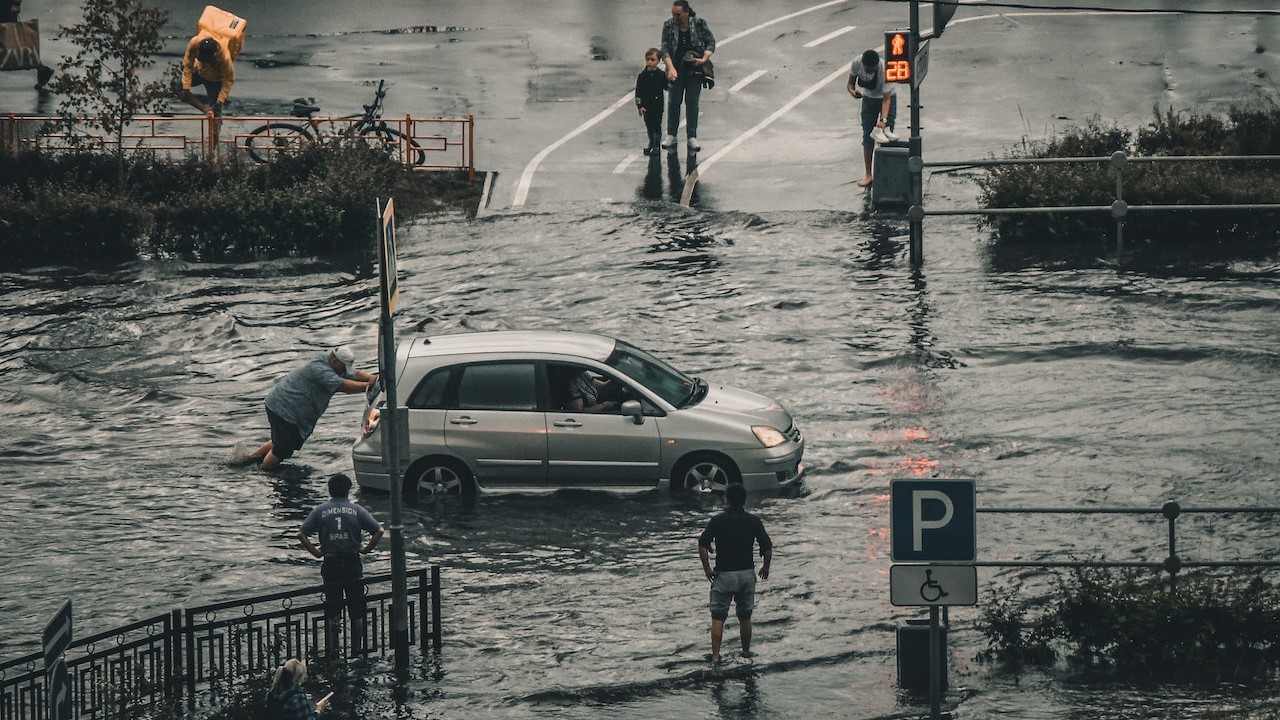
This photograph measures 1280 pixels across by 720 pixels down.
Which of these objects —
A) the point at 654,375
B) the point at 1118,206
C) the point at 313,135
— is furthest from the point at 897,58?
the point at 313,135

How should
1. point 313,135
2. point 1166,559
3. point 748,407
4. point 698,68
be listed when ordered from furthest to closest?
point 313,135 < point 698,68 < point 748,407 < point 1166,559

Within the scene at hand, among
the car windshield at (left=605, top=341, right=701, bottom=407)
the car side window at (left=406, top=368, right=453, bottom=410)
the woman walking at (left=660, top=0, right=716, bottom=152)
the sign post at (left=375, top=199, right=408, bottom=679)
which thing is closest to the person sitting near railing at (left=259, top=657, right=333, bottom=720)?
the sign post at (left=375, top=199, right=408, bottom=679)

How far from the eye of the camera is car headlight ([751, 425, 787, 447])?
18062mm

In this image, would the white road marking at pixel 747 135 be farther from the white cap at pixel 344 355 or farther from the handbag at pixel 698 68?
the white cap at pixel 344 355

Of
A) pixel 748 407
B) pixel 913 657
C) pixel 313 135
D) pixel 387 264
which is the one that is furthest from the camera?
pixel 313 135

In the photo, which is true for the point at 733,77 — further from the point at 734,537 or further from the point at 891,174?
the point at 734,537

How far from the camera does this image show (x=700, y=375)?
2155cm

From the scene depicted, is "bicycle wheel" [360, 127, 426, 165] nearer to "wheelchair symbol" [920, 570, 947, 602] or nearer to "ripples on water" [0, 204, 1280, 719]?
"ripples on water" [0, 204, 1280, 719]

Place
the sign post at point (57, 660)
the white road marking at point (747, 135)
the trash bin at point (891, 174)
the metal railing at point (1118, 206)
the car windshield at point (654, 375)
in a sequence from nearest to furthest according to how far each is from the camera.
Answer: the sign post at point (57, 660) → the car windshield at point (654, 375) → the metal railing at point (1118, 206) → the trash bin at point (891, 174) → the white road marking at point (747, 135)

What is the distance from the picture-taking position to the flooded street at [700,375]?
587 inches

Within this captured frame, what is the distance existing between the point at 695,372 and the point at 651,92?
8437mm

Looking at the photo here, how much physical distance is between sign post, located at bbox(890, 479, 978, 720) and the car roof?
20.4 ft

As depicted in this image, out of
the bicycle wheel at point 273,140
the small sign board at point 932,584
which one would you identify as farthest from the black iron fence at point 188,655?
the bicycle wheel at point 273,140

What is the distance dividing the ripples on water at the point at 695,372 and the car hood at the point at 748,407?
666 millimetres
